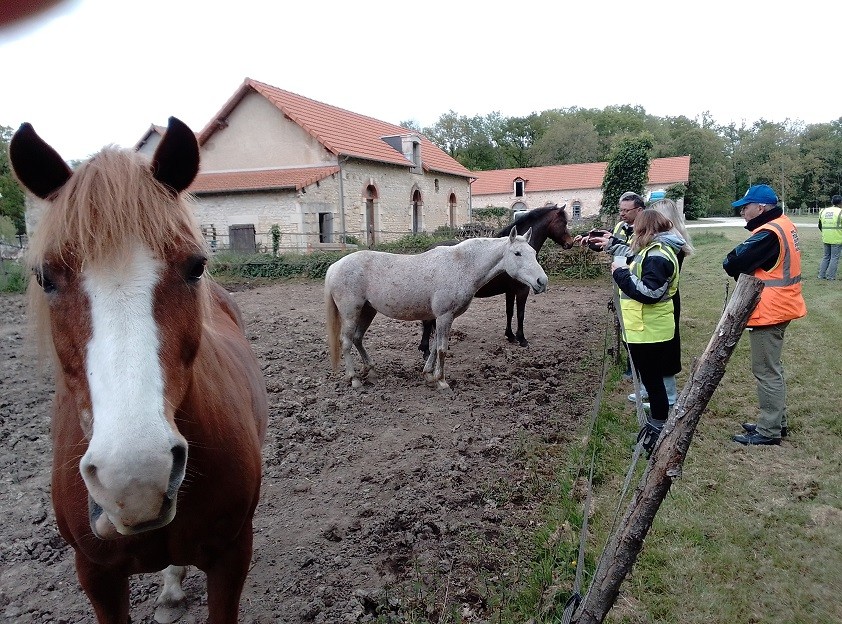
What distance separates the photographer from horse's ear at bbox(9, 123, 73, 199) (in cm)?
140

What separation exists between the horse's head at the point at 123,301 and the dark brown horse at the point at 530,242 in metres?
6.52

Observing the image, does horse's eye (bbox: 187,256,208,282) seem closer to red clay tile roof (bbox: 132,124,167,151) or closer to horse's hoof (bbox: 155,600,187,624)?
horse's hoof (bbox: 155,600,187,624)

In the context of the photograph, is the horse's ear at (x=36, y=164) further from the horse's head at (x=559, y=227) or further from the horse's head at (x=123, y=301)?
the horse's head at (x=559, y=227)

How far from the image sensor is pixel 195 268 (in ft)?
4.85

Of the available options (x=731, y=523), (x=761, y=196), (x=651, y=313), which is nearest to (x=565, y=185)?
A: (x=761, y=196)

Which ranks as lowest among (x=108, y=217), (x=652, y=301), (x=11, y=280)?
(x=11, y=280)

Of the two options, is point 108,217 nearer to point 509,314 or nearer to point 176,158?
point 176,158

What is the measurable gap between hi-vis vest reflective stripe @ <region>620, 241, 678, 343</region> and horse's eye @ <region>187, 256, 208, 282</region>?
3227mm

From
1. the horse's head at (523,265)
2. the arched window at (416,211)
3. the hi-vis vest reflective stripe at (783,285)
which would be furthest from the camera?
the arched window at (416,211)

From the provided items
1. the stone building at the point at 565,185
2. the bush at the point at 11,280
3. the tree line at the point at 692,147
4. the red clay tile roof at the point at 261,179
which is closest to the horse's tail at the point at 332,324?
the bush at the point at 11,280

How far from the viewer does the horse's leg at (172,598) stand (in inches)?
103

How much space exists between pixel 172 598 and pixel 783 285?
4574 millimetres

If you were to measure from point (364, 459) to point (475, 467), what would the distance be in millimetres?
948

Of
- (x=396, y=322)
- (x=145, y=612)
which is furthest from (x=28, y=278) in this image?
(x=396, y=322)
